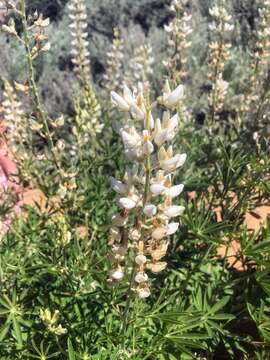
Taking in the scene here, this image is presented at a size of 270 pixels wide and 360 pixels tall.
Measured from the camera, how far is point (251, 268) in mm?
2770

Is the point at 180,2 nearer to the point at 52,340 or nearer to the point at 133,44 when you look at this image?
the point at 52,340

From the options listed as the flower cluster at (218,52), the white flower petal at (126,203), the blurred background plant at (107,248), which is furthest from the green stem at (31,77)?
the flower cluster at (218,52)

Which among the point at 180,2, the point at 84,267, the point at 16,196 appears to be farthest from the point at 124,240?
the point at 180,2

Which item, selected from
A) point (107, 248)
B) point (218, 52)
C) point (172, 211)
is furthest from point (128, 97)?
point (218, 52)

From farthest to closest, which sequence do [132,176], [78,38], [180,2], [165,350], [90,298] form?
1. [78,38]
2. [180,2]
3. [90,298]
4. [165,350]
5. [132,176]

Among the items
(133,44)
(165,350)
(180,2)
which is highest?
(180,2)

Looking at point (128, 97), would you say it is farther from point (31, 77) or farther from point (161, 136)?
point (31, 77)

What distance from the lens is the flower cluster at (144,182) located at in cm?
149

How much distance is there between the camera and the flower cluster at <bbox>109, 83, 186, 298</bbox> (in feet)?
4.89

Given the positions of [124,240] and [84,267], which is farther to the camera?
[84,267]

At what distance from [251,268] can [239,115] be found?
4.01 feet

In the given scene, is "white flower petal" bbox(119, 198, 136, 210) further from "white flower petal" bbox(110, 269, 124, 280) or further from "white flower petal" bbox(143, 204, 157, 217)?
"white flower petal" bbox(110, 269, 124, 280)

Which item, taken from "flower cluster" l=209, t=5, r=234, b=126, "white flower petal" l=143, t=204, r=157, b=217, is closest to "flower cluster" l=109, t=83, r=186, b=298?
"white flower petal" l=143, t=204, r=157, b=217

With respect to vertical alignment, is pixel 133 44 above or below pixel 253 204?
below
